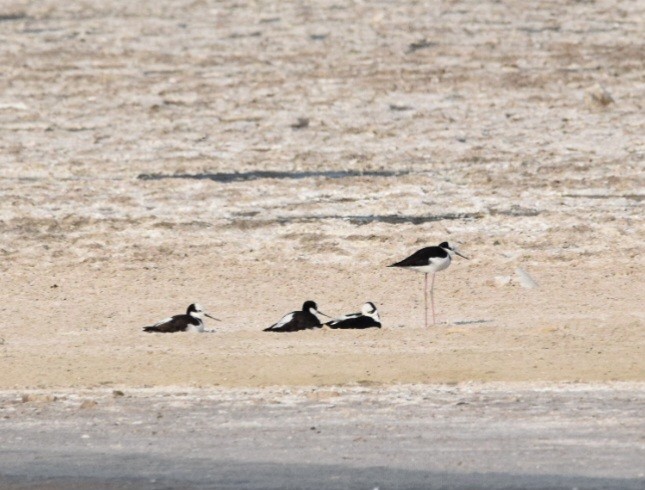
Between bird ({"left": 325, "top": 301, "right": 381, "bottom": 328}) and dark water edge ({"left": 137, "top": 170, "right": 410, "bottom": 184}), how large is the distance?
6.35 m

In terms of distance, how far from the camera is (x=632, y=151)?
19969 mm

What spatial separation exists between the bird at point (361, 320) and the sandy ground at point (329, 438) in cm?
206

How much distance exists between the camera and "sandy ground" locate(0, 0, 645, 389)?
12.3m

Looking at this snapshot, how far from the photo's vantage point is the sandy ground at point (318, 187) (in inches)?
483

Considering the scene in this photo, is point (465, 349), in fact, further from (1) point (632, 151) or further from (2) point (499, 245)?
(1) point (632, 151)

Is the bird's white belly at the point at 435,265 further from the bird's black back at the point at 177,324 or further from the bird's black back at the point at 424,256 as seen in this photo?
the bird's black back at the point at 177,324

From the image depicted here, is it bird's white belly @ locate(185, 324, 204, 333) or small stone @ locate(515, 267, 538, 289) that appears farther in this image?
small stone @ locate(515, 267, 538, 289)

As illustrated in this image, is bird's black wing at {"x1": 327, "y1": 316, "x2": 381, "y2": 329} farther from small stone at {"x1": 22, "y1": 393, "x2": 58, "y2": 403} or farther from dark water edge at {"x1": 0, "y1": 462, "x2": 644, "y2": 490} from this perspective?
dark water edge at {"x1": 0, "y1": 462, "x2": 644, "y2": 490}

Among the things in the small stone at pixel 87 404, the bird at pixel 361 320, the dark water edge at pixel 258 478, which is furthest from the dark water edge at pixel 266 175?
the dark water edge at pixel 258 478

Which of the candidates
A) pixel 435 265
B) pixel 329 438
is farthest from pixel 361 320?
pixel 329 438

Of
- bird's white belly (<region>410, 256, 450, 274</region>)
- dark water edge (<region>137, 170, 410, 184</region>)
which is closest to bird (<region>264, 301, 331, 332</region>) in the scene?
bird's white belly (<region>410, 256, 450, 274</region>)

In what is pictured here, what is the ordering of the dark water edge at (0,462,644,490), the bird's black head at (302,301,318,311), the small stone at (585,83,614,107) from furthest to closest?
the small stone at (585,83,614,107) → the bird's black head at (302,301,318,311) → the dark water edge at (0,462,644,490)

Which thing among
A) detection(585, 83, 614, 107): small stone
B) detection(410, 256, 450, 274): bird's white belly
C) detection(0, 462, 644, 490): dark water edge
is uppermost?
detection(585, 83, 614, 107): small stone

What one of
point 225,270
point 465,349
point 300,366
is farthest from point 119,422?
point 225,270
